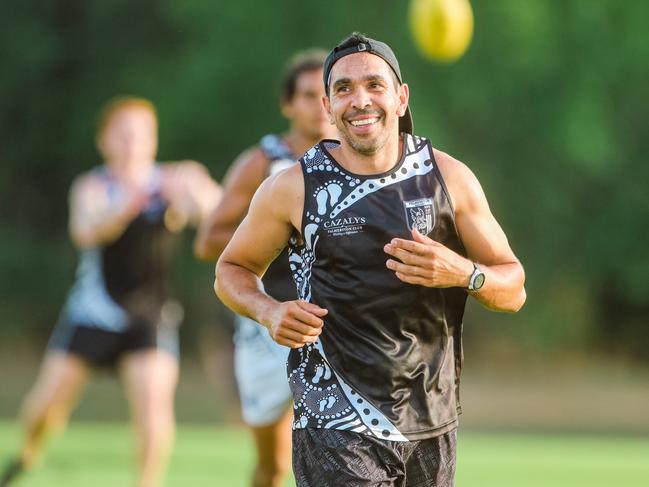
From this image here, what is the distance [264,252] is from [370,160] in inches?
19.9

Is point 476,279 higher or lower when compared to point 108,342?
lower

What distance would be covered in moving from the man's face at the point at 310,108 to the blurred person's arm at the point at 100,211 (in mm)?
2249

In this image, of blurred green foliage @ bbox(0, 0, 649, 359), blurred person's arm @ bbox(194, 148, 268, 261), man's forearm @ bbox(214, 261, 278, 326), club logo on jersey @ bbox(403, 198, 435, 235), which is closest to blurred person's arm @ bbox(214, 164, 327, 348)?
man's forearm @ bbox(214, 261, 278, 326)

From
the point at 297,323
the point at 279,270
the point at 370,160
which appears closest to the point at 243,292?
the point at 297,323

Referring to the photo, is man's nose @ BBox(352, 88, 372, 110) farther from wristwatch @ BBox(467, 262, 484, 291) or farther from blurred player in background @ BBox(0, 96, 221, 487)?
blurred player in background @ BBox(0, 96, 221, 487)

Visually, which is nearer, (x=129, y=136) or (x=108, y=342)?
(x=108, y=342)

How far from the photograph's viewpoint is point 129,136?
27.8 ft

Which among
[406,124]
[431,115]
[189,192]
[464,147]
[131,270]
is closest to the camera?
[406,124]

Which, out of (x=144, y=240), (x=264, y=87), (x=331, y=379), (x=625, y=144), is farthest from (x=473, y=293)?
(x=625, y=144)

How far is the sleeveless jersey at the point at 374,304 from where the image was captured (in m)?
4.23

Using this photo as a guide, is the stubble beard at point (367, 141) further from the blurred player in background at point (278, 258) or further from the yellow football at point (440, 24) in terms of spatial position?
the yellow football at point (440, 24)

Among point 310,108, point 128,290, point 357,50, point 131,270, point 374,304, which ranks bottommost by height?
point 374,304

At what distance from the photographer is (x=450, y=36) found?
31.3ft

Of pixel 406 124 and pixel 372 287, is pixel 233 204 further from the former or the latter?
pixel 372 287
